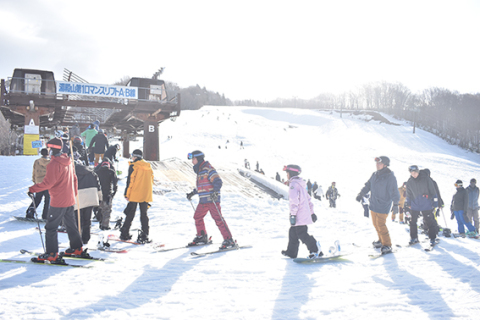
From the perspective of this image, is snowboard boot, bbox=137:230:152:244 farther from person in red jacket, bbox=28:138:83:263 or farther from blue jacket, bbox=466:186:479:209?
blue jacket, bbox=466:186:479:209

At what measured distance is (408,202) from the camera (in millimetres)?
6098

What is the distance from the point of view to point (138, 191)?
550 cm

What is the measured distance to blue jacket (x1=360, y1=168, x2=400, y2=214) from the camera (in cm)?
512

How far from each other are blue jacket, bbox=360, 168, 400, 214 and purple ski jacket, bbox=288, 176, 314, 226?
140 centimetres

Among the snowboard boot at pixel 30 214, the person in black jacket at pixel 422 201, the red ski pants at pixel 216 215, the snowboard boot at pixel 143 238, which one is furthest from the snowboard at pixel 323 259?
the snowboard boot at pixel 30 214

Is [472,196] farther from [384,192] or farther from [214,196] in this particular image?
[214,196]

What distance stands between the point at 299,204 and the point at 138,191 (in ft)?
9.53

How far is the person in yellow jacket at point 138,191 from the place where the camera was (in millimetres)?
5492

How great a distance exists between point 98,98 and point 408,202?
1802 cm

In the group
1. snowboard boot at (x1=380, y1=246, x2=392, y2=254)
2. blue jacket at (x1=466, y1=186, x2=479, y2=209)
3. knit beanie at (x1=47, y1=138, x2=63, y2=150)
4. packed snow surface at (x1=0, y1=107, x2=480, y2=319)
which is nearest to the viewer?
packed snow surface at (x1=0, y1=107, x2=480, y2=319)

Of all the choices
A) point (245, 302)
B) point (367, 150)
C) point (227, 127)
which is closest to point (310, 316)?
point (245, 302)

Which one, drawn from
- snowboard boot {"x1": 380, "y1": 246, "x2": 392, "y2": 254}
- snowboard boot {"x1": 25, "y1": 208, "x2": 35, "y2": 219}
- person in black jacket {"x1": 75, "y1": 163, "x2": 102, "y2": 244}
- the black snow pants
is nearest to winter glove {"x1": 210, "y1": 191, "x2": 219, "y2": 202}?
the black snow pants

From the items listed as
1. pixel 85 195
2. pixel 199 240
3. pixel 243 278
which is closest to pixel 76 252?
pixel 85 195

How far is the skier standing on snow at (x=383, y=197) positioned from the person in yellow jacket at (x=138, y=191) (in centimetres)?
407
